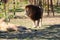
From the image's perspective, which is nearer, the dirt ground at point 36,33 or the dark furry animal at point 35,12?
the dirt ground at point 36,33

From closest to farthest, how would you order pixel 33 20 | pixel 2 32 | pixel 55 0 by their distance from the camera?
pixel 2 32 → pixel 33 20 → pixel 55 0

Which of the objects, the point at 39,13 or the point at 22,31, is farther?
the point at 39,13

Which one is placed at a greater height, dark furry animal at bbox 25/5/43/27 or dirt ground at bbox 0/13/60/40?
dark furry animal at bbox 25/5/43/27

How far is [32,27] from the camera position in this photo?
33.3ft

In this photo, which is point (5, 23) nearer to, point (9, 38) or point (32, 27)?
point (32, 27)

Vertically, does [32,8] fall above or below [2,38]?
above

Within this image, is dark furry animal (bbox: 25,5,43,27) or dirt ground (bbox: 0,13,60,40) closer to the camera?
dirt ground (bbox: 0,13,60,40)

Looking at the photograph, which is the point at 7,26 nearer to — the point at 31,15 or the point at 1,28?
the point at 1,28

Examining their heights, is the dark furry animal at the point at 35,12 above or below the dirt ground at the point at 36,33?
above

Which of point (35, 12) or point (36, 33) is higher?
point (35, 12)

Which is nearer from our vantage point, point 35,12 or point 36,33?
point 36,33

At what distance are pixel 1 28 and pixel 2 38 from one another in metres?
1.79

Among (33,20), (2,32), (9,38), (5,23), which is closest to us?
(9,38)

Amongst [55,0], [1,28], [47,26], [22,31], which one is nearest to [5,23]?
[1,28]
